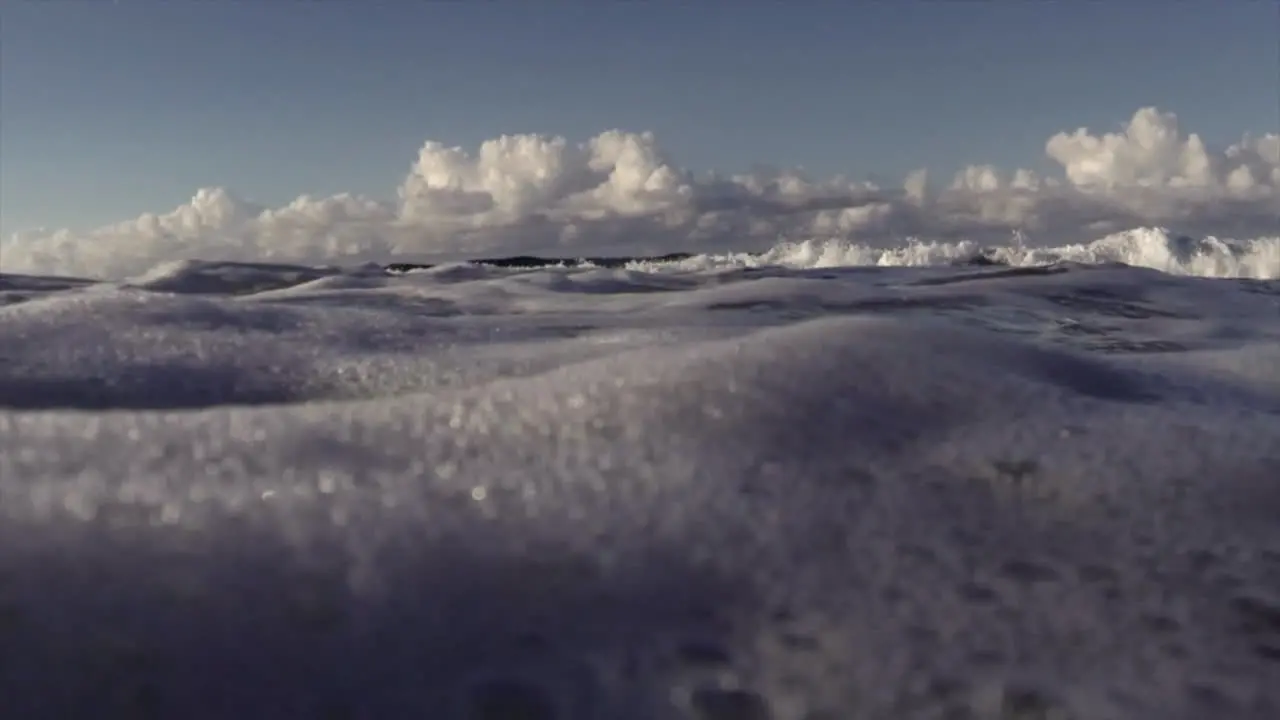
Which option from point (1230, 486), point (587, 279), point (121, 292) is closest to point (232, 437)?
point (1230, 486)

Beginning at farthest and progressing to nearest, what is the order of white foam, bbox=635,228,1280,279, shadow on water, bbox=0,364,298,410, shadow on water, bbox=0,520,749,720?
white foam, bbox=635,228,1280,279, shadow on water, bbox=0,364,298,410, shadow on water, bbox=0,520,749,720

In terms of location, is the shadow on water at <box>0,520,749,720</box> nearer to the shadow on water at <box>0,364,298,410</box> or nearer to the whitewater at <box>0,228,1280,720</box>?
the whitewater at <box>0,228,1280,720</box>

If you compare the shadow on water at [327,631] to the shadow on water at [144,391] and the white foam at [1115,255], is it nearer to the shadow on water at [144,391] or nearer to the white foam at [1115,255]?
the shadow on water at [144,391]

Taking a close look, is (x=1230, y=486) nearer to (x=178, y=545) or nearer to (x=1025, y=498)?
(x=1025, y=498)

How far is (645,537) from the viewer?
1.40 metres

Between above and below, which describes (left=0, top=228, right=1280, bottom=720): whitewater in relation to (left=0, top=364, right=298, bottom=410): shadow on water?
below

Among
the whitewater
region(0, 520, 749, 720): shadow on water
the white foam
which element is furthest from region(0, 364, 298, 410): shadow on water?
the white foam

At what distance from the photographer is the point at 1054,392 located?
8.13ft

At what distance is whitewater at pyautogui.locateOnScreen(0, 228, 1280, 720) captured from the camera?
1.03 meters

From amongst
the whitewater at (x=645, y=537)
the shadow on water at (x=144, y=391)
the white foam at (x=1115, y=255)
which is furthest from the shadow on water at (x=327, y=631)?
the white foam at (x=1115, y=255)

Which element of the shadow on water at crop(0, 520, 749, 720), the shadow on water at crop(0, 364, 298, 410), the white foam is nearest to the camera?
the shadow on water at crop(0, 520, 749, 720)

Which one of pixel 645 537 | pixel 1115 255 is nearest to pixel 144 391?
pixel 645 537

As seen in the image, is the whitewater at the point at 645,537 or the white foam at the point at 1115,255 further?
the white foam at the point at 1115,255

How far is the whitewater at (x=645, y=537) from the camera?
103cm
